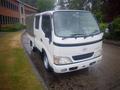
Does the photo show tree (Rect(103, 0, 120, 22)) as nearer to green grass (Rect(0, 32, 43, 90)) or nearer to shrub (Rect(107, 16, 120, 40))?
shrub (Rect(107, 16, 120, 40))

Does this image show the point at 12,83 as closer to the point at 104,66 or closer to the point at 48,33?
the point at 48,33

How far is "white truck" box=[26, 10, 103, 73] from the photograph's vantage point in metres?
6.18

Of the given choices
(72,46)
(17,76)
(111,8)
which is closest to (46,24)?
(72,46)

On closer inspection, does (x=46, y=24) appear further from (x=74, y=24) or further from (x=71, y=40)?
(x=71, y=40)

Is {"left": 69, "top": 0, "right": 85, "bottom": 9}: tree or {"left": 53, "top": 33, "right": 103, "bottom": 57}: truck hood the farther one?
{"left": 69, "top": 0, "right": 85, "bottom": 9}: tree

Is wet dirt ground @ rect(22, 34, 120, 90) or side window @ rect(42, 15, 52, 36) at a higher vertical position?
side window @ rect(42, 15, 52, 36)

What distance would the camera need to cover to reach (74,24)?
685 cm

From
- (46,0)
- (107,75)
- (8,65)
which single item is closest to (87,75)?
(107,75)

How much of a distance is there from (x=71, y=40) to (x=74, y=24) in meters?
0.91

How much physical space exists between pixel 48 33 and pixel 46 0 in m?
67.3

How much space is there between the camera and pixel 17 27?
119ft

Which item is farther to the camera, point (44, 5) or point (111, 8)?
point (44, 5)

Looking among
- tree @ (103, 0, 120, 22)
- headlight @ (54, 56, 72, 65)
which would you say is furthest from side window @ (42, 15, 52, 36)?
tree @ (103, 0, 120, 22)

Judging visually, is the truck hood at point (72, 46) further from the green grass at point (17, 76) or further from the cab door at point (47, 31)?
the green grass at point (17, 76)
